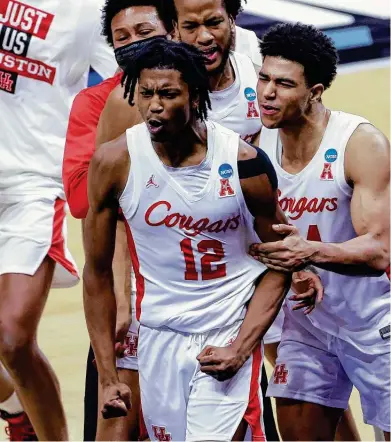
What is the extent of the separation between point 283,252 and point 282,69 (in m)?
0.67

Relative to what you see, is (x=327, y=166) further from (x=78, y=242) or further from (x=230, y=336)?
(x=78, y=242)

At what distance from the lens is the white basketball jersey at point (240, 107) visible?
A: 454 centimetres

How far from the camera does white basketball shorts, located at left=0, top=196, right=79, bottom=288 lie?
5.39 m

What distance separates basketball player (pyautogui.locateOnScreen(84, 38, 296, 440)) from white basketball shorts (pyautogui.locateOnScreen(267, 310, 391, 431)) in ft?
1.85

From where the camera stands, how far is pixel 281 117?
4348 millimetres

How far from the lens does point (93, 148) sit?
4.67 meters

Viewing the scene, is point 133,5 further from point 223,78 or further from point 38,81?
point 38,81

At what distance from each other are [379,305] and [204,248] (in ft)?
2.72

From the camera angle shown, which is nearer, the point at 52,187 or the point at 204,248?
the point at 204,248

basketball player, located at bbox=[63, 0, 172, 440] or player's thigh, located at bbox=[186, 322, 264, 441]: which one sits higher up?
basketball player, located at bbox=[63, 0, 172, 440]

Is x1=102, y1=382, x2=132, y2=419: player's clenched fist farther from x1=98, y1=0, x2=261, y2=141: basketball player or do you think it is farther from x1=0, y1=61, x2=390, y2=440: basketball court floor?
x1=0, y1=61, x2=390, y2=440: basketball court floor

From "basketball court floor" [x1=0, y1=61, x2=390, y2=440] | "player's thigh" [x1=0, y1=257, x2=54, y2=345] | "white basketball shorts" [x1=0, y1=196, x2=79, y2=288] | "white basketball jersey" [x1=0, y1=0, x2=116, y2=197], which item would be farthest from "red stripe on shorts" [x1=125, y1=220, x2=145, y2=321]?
"basketball court floor" [x1=0, y1=61, x2=390, y2=440]

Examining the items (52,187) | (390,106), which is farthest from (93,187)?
(390,106)

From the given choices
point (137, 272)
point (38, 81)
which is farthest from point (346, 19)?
point (137, 272)
